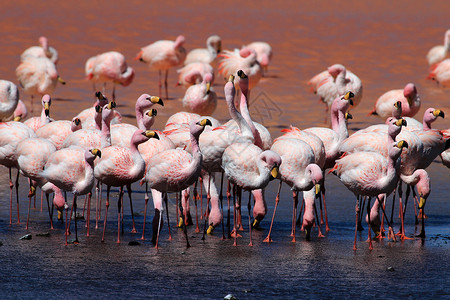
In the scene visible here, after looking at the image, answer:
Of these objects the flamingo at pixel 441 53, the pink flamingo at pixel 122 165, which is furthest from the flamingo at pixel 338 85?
the flamingo at pixel 441 53

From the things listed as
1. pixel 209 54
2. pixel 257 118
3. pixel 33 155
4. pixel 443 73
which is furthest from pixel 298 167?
pixel 209 54

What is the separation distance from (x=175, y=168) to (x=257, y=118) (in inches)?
367

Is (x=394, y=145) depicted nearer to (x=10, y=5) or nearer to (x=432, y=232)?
(x=432, y=232)

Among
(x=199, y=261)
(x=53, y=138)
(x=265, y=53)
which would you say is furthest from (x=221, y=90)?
(x=199, y=261)

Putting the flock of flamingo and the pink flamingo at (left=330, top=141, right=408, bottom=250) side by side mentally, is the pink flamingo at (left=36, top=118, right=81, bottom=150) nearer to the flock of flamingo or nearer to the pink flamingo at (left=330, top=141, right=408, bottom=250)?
the flock of flamingo

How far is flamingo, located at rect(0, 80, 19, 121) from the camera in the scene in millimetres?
14516

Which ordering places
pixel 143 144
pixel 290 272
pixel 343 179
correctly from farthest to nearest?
pixel 143 144 < pixel 343 179 < pixel 290 272

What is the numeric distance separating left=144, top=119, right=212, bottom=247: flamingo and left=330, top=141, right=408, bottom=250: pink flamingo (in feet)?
5.56

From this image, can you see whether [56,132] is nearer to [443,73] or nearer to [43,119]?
[43,119]

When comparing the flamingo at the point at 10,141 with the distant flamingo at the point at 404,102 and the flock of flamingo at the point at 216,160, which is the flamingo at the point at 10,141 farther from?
the distant flamingo at the point at 404,102

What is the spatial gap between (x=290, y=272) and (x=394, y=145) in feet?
6.99

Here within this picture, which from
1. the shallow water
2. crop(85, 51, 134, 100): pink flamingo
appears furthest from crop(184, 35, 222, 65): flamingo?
crop(85, 51, 134, 100): pink flamingo

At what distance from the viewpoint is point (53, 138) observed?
1098 cm

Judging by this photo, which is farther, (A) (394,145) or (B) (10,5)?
(B) (10,5)
